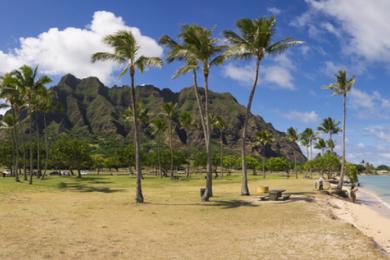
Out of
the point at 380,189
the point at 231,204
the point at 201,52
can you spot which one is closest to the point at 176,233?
the point at 231,204

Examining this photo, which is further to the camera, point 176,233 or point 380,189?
point 380,189

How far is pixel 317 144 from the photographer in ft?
377

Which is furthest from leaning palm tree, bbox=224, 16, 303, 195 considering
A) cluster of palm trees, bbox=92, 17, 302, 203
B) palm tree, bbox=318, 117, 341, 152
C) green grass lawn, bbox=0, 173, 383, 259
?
palm tree, bbox=318, 117, 341, 152

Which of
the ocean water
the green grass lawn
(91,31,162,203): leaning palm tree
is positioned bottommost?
the ocean water

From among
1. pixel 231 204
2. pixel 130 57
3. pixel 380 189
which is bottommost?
pixel 380 189

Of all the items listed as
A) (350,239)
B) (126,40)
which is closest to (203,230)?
(350,239)

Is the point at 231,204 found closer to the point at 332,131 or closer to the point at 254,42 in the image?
the point at 254,42

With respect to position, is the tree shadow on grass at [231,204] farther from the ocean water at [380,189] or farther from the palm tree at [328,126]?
the palm tree at [328,126]

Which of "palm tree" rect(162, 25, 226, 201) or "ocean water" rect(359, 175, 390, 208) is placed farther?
"ocean water" rect(359, 175, 390, 208)

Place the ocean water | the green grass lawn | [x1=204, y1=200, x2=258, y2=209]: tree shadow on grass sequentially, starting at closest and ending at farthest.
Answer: the green grass lawn → [x1=204, y1=200, x2=258, y2=209]: tree shadow on grass → the ocean water

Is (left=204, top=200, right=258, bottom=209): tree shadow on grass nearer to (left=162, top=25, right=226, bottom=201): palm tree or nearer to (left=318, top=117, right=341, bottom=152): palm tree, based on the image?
(left=162, top=25, right=226, bottom=201): palm tree

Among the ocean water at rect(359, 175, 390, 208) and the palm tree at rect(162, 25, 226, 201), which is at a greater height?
the palm tree at rect(162, 25, 226, 201)

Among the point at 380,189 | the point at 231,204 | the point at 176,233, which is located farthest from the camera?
the point at 380,189

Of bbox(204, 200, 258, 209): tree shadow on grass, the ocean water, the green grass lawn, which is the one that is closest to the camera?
the green grass lawn
